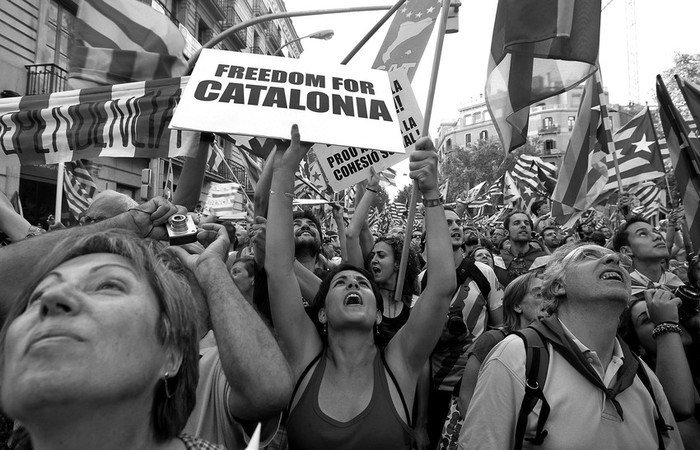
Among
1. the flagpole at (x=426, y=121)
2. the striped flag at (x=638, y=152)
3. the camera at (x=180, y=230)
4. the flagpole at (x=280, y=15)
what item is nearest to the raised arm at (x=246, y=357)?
the camera at (x=180, y=230)

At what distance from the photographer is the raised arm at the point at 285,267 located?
8.32 feet

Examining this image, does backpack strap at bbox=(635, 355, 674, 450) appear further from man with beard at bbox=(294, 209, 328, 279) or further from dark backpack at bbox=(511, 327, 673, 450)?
man with beard at bbox=(294, 209, 328, 279)

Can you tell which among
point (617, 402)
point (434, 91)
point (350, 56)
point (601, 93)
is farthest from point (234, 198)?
point (617, 402)

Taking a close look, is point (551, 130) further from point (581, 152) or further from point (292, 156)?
point (292, 156)

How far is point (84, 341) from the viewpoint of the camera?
3.99ft

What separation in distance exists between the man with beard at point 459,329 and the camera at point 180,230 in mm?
1481

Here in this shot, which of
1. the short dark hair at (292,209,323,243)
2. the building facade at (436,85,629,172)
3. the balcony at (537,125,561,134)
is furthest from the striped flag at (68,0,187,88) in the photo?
the balcony at (537,125,561,134)

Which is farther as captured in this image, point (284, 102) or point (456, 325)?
point (456, 325)

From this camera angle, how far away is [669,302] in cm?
283

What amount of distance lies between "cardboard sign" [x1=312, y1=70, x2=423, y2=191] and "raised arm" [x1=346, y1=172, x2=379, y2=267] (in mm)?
92

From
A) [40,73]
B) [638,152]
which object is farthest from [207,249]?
[40,73]

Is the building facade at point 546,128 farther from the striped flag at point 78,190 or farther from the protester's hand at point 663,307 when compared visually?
the protester's hand at point 663,307

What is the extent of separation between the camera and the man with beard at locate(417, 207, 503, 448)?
133 inches

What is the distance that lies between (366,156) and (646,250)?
91.4 inches
